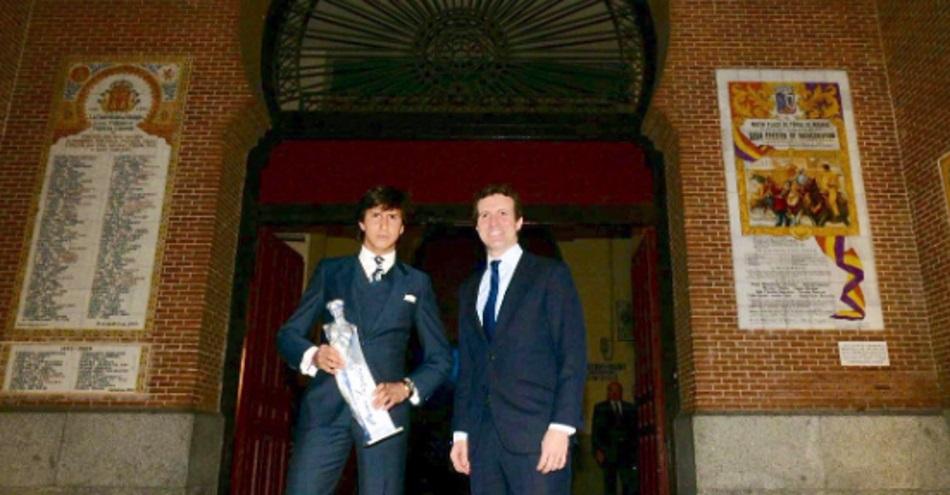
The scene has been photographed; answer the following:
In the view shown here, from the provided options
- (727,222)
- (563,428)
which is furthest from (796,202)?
(563,428)

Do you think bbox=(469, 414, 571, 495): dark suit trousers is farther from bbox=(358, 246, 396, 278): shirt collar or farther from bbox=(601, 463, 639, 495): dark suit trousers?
bbox=(601, 463, 639, 495): dark suit trousers

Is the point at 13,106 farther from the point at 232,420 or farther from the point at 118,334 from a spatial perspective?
the point at 232,420

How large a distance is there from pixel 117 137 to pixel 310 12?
2.44 metres

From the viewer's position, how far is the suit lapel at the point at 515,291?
3322 mm

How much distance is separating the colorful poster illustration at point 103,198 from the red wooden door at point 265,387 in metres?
1.02

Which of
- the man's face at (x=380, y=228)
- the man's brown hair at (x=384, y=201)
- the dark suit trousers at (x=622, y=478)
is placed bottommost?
the dark suit trousers at (x=622, y=478)

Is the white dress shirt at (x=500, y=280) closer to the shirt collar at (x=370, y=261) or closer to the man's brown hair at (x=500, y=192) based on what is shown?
the man's brown hair at (x=500, y=192)

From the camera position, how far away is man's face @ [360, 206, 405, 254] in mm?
Result: 3561

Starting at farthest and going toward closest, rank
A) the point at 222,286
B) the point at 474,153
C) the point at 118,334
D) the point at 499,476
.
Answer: the point at 474,153, the point at 222,286, the point at 118,334, the point at 499,476

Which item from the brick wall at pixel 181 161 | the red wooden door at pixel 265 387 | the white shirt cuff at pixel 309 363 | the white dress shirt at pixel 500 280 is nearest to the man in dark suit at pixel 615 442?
the red wooden door at pixel 265 387

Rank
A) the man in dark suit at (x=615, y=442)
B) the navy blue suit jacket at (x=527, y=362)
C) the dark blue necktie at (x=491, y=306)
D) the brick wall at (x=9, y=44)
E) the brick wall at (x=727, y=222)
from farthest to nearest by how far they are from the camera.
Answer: the man in dark suit at (x=615, y=442)
the brick wall at (x=9, y=44)
the brick wall at (x=727, y=222)
the dark blue necktie at (x=491, y=306)
the navy blue suit jacket at (x=527, y=362)

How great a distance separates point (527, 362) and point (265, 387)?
15.0ft

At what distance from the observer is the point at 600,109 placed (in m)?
7.42

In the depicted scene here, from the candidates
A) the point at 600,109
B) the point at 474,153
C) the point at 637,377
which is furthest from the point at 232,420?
the point at 600,109
